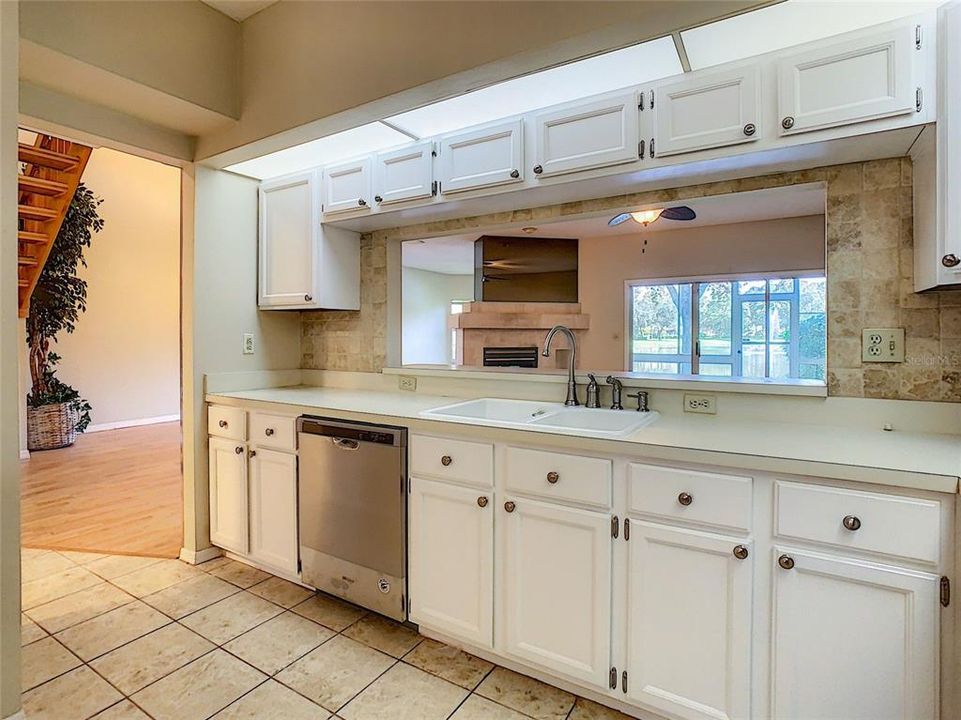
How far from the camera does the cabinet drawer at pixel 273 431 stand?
234 centimetres

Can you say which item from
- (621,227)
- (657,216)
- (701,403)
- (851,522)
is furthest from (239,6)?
(621,227)

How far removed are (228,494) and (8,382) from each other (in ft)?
4.32

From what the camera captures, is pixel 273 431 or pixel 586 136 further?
pixel 273 431

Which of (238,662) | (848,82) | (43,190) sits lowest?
(238,662)

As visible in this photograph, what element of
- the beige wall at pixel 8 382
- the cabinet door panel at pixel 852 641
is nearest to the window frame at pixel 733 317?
the cabinet door panel at pixel 852 641

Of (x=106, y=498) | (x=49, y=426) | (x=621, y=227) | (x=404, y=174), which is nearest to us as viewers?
(x=404, y=174)

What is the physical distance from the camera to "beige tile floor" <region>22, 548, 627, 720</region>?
1.62 meters

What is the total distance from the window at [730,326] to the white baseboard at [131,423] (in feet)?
20.4

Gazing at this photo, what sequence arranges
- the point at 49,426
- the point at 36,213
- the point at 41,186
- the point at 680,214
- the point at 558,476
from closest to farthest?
the point at 558,476 < the point at 41,186 < the point at 36,213 < the point at 680,214 < the point at 49,426

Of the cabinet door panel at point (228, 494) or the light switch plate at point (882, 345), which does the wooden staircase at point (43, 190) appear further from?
the light switch plate at point (882, 345)

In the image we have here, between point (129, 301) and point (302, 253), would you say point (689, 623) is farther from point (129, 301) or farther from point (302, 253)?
point (129, 301)

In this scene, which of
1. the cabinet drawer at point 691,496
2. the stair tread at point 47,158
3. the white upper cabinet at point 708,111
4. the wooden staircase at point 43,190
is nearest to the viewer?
the cabinet drawer at point 691,496

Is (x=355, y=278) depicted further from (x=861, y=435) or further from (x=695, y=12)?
(x=861, y=435)

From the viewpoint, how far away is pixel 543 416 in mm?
2025
